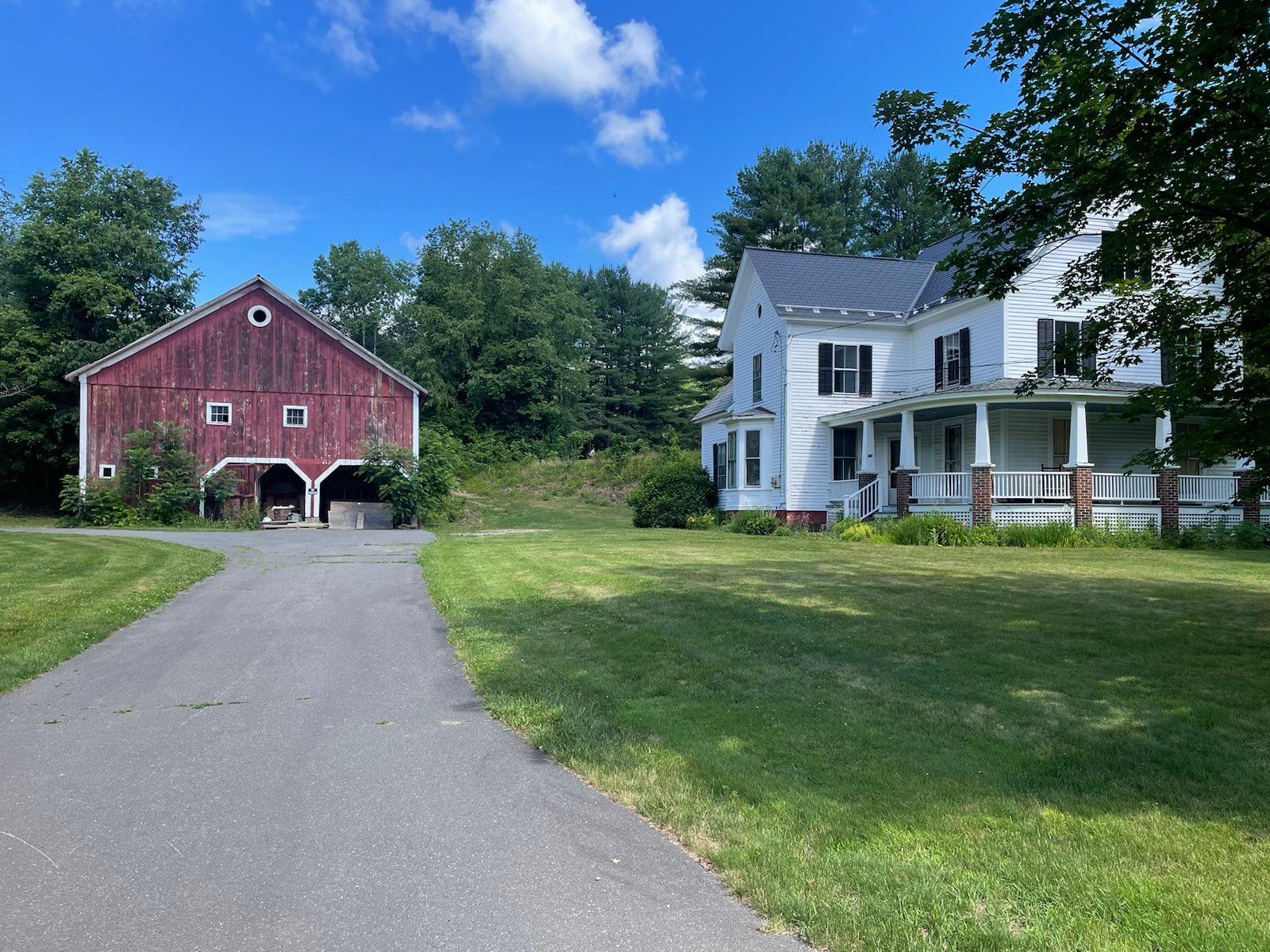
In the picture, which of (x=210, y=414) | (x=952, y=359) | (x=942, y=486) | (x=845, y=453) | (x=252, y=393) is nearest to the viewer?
(x=942, y=486)

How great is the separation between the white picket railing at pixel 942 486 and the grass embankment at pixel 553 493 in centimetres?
1113

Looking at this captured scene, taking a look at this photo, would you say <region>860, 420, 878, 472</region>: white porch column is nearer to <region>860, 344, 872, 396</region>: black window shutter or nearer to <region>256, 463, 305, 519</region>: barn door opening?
<region>860, 344, 872, 396</region>: black window shutter

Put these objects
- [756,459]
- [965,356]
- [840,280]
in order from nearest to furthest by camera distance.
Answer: [965,356] → [756,459] → [840,280]

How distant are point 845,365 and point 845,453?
8.87 ft

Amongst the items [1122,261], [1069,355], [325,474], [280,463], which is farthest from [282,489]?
[1122,261]

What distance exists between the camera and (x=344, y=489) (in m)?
32.4

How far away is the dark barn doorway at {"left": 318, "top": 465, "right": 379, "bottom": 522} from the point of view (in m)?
31.8

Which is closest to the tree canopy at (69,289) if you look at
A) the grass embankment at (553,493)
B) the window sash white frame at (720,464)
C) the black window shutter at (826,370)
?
the grass embankment at (553,493)

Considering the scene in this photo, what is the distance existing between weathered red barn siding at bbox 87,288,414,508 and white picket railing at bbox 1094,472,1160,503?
2231 cm

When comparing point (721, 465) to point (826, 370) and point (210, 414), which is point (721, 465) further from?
point (210, 414)

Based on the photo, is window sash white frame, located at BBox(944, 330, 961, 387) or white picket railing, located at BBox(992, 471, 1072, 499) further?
window sash white frame, located at BBox(944, 330, 961, 387)

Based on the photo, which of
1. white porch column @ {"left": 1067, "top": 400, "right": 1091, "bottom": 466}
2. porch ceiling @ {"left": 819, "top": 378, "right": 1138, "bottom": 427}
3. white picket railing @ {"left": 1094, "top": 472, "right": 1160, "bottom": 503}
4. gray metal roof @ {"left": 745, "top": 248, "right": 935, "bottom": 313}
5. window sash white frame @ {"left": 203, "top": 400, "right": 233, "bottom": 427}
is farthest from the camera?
window sash white frame @ {"left": 203, "top": 400, "right": 233, "bottom": 427}

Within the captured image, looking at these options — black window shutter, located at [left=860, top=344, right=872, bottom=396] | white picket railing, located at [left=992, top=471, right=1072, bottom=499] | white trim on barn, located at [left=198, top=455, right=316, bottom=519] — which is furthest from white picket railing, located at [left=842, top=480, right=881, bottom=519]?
white trim on barn, located at [left=198, top=455, right=316, bottom=519]

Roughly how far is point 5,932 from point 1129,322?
360 inches
